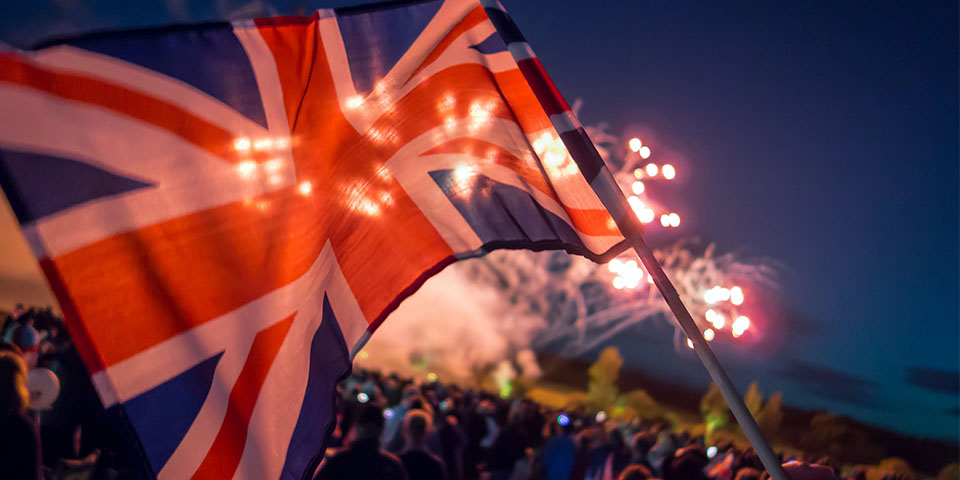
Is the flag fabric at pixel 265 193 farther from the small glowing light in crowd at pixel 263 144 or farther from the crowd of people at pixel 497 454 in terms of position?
the crowd of people at pixel 497 454

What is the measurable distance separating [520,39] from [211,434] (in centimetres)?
191

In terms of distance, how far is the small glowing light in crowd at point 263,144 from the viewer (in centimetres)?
217

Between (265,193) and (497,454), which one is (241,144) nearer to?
(265,193)

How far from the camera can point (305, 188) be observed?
232 centimetres

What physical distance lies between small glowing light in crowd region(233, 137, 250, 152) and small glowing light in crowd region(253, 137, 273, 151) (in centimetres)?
3

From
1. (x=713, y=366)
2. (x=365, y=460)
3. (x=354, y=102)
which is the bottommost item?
(x=365, y=460)

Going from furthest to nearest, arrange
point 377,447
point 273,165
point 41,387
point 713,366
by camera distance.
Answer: point 41,387 < point 377,447 < point 273,165 < point 713,366

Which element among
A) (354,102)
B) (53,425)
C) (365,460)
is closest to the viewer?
(354,102)

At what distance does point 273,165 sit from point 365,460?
2.64 metres

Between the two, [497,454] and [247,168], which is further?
[497,454]

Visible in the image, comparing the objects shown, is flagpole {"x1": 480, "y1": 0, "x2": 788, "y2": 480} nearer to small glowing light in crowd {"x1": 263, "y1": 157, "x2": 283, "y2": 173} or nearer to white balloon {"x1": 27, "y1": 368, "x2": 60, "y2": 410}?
small glowing light in crowd {"x1": 263, "y1": 157, "x2": 283, "y2": 173}

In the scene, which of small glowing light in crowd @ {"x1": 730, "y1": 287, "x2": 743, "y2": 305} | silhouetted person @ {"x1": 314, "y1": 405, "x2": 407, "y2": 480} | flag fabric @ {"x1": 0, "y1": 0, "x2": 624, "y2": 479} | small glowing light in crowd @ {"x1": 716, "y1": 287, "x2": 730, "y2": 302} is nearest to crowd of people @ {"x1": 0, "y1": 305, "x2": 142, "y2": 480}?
silhouetted person @ {"x1": 314, "y1": 405, "x2": 407, "y2": 480}

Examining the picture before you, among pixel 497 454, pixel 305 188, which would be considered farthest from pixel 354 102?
pixel 497 454

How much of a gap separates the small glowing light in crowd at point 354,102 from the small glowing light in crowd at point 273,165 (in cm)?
47
